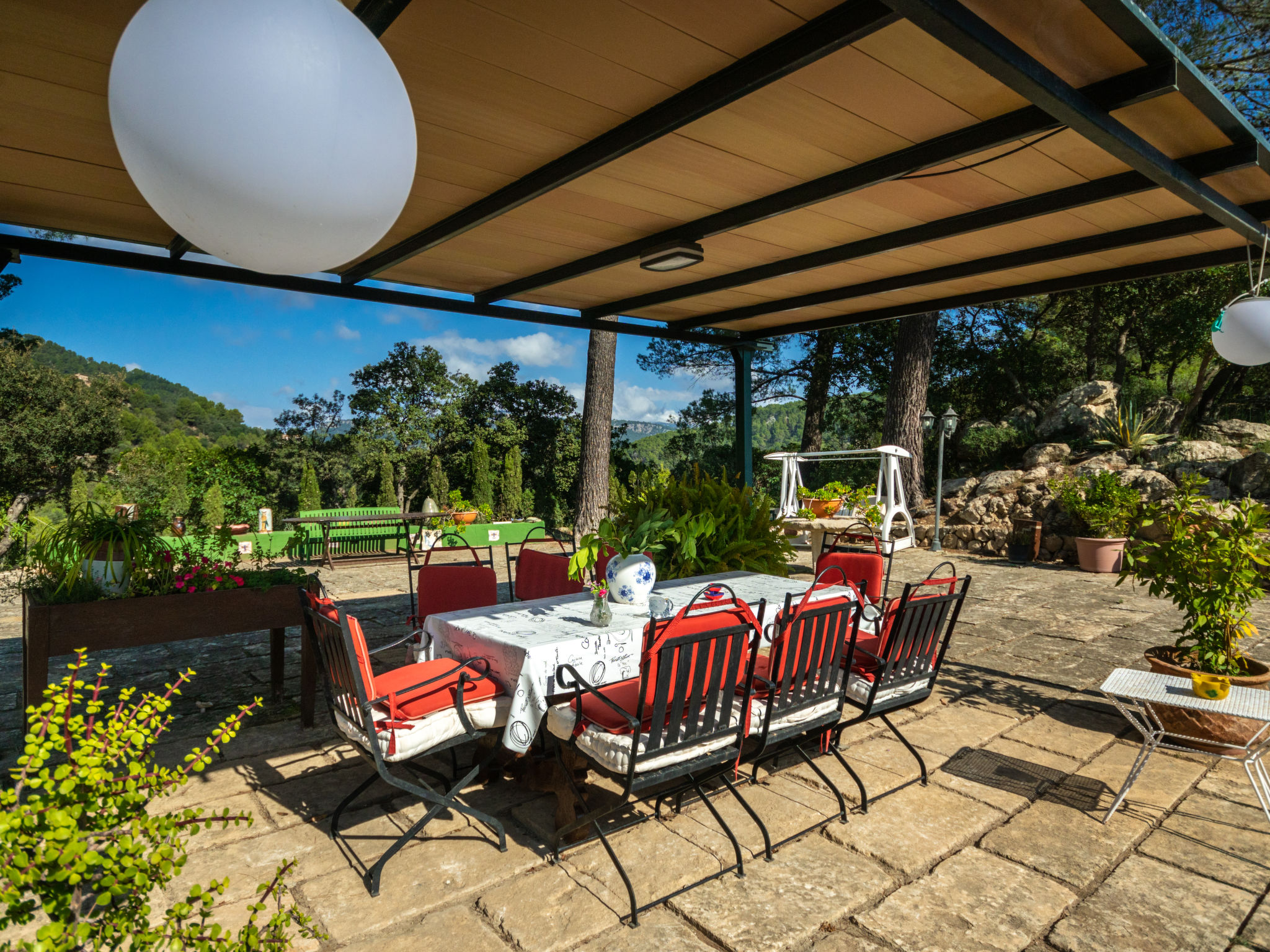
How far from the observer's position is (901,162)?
8.57 feet

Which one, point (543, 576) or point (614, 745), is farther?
point (543, 576)

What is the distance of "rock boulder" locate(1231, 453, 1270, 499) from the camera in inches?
379

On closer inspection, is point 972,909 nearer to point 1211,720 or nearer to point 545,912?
point 545,912

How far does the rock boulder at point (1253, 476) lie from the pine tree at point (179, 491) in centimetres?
1591

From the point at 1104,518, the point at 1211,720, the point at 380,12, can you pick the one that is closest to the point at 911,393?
the point at 1104,518

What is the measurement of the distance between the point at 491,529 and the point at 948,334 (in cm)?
1177

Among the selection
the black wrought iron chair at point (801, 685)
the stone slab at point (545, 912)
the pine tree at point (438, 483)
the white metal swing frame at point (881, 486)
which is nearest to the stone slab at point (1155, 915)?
the black wrought iron chair at point (801, 685)

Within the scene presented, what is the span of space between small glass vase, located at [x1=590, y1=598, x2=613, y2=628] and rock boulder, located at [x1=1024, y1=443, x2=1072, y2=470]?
11602mm

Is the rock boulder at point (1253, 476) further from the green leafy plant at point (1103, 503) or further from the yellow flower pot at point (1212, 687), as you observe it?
the yellow flower pot at point (1212, 687)

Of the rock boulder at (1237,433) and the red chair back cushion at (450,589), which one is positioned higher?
the rock boulder at (1237,433)

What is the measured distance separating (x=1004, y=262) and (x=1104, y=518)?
7.10 meters

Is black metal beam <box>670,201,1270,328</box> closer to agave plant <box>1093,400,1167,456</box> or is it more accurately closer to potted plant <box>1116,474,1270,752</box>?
potted plant <box>1116,474,1270,752</box>

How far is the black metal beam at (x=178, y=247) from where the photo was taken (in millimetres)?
3332

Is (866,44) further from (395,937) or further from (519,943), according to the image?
(395,937)
